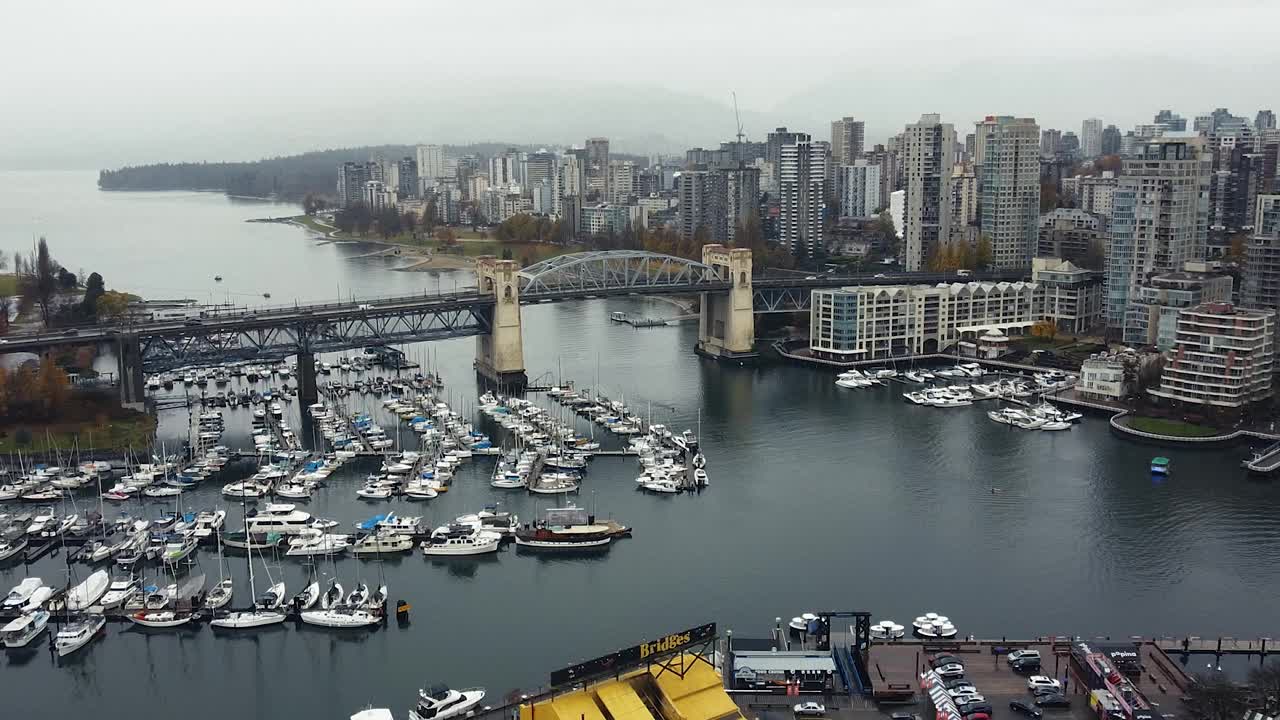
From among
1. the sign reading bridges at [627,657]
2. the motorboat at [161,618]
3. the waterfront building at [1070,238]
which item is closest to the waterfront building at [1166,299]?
the waterfront building at [1070,238]

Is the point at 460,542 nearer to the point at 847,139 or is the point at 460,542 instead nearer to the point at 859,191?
the point at 859,191

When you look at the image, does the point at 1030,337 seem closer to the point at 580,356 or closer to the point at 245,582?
the point at 580,356

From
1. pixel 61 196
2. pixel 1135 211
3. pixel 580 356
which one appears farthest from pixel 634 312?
pixel 61 196

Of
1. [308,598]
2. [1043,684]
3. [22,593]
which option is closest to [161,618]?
[308,598]

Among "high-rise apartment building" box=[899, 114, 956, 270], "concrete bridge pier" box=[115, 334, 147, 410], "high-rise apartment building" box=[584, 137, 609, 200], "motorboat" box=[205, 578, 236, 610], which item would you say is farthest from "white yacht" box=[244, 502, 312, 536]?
"high-rise apartment building" box=[584, 137, 609, 200]

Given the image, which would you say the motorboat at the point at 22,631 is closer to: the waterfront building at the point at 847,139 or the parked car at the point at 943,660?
the parked car at the point at 943,660

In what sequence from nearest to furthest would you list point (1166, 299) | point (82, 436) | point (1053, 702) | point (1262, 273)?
point (1053, 702) → point (82, 436) → point (1262, 273) → point (1166, 299)
